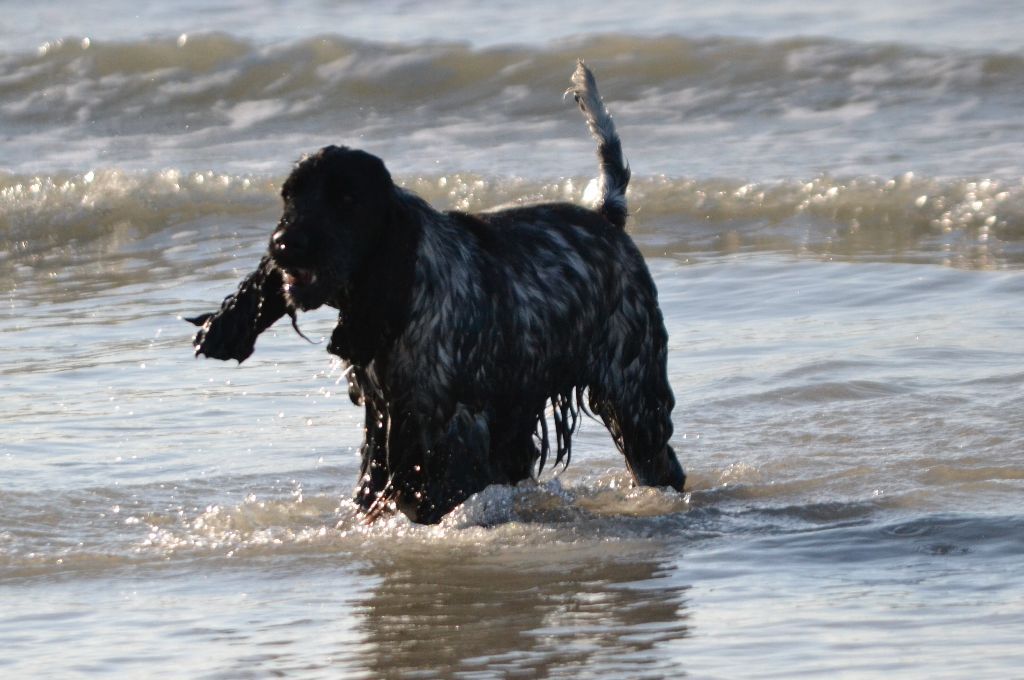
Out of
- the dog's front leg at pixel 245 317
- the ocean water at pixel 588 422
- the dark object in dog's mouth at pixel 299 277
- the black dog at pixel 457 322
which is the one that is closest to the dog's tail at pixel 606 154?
the black dog at pixel 457 322

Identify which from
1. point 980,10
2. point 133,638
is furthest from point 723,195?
point 133,638

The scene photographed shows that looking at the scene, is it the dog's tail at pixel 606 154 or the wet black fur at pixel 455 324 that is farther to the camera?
the dog's tail at pixel 606 154

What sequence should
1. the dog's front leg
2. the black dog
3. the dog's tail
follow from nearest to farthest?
the black dog
the dog's front leg
the dog's tail

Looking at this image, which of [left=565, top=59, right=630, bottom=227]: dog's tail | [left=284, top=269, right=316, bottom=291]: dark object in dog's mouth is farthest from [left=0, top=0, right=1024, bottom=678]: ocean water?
[left=565, top=59, right=630, bottom=227]: dog's tail

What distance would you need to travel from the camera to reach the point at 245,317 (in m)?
5.70

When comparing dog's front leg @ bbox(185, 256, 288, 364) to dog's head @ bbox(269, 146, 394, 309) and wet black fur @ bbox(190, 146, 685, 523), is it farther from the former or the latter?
dog's head @ bbox(269, 146, 394, 309)

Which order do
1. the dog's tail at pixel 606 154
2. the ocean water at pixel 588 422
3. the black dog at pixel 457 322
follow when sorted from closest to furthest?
the ocean water at pixel 588 422
the black dog at pixel 457 322
the dog's tail at pixel 606 154

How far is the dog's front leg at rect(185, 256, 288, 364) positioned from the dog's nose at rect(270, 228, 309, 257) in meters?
0.51

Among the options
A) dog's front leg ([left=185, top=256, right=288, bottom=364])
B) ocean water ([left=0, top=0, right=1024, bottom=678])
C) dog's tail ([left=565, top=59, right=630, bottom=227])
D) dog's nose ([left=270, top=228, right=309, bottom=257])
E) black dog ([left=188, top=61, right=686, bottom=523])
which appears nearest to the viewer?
ocean water ([left=0, top=0, right=1024, bottom=678])

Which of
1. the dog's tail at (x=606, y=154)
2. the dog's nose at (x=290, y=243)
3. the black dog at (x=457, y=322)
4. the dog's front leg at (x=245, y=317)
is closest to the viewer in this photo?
the dog's nose at (x=290, y=243)

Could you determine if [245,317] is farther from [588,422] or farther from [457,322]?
[588,422]

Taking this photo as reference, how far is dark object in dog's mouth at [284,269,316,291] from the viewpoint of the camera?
516cm

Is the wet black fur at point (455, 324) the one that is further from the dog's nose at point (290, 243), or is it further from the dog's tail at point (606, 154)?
the dog's tail at point (606, 154)

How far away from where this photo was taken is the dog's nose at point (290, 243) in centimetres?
509
